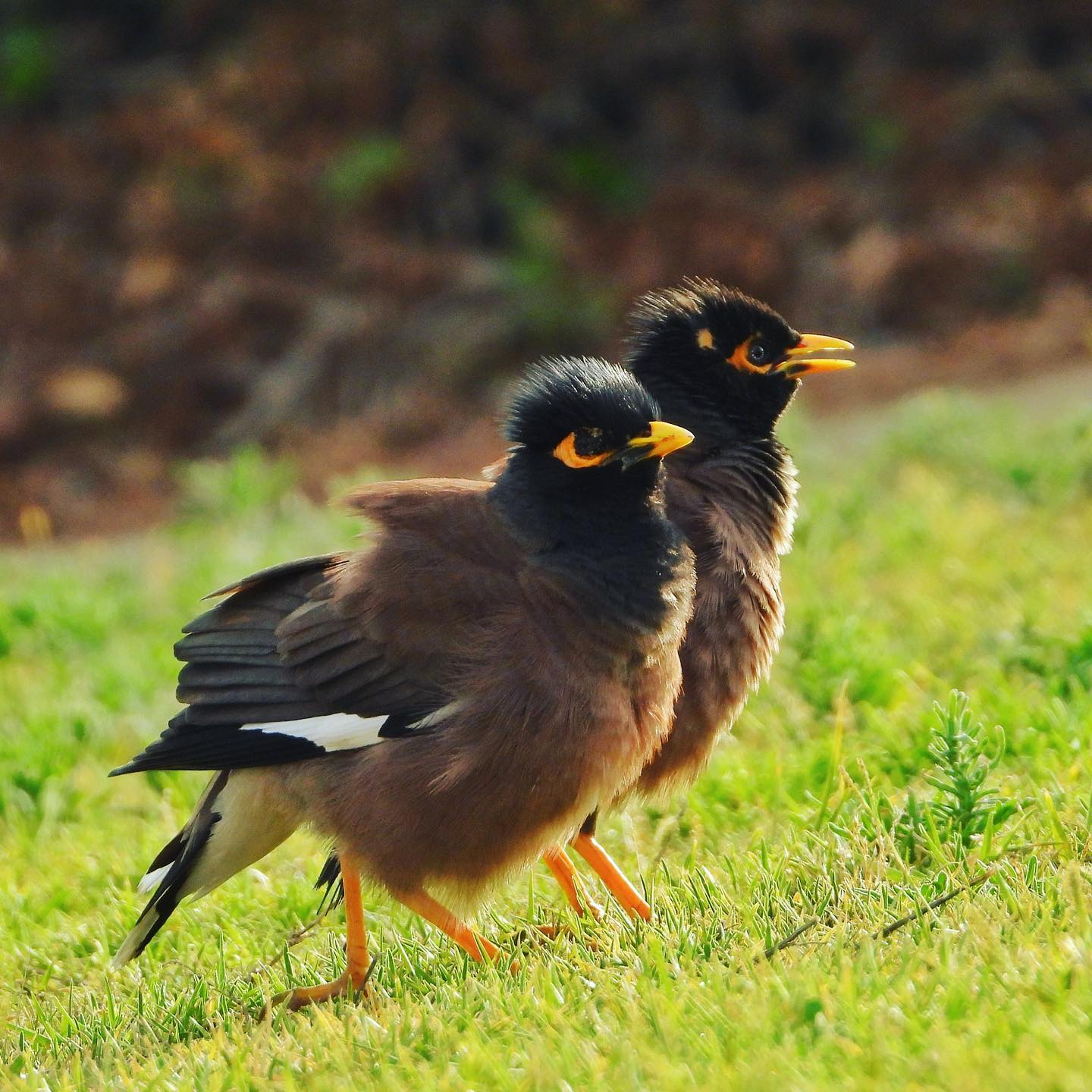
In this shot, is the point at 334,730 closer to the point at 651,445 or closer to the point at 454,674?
the point at 454,674

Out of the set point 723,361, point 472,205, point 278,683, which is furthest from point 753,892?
point 472,205

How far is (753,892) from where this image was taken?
405 cm

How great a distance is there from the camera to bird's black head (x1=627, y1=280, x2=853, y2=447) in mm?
5391

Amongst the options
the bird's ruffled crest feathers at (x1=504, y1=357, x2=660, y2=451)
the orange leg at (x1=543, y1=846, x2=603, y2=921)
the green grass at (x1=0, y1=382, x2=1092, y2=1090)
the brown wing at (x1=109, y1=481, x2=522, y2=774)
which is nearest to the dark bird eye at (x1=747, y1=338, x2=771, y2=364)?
the bird's ruffled crest feathers at (x1=504, y1=357, x2=660, y2=451)

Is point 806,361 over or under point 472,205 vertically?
over

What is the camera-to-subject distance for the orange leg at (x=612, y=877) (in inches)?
170

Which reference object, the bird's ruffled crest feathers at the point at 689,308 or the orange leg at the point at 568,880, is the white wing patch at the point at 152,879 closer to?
the orange leg at the point at 568,880

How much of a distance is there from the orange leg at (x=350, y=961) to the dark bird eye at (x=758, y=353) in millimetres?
2174

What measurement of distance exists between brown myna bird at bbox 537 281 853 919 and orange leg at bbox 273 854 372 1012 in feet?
1.94

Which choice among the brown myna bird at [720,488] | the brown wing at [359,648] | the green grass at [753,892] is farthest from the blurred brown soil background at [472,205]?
the brown wing at [359,648]

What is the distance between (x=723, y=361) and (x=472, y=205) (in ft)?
Result: 35.1

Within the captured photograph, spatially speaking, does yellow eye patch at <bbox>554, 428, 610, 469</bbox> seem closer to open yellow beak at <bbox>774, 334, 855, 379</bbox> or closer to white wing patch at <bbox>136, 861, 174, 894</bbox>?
open yellow beak at <bbox>774, 334, 855, 379</bbox>

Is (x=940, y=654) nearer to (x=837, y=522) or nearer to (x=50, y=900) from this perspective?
(x=837, y=522)


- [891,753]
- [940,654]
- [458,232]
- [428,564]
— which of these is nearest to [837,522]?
[940,654]
